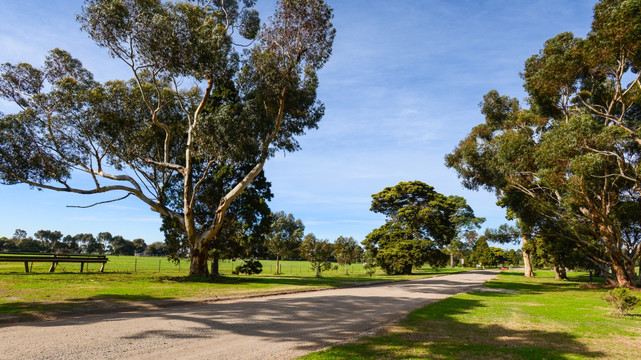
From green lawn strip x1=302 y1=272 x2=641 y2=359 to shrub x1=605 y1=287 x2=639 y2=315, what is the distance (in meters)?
0.40

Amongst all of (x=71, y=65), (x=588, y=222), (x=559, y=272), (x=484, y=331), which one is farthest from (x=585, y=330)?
(x=559, y=272)

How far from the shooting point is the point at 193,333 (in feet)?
22.1

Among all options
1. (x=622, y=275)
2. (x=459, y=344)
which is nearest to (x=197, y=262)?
(x=459, y=344)

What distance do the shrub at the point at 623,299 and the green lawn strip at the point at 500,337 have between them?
399 millimetres

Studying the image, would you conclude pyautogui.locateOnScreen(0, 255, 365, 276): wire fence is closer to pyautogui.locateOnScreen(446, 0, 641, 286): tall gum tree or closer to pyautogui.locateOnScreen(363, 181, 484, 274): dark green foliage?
pyautogui.locateOnScreen(363, 181, 484, 274): dark green foliage

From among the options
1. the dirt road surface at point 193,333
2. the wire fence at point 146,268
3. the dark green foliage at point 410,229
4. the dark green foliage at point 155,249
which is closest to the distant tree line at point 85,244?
the dark green foliage at point 155,249

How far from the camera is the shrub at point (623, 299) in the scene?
441 inches

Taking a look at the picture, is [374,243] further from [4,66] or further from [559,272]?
[4,66]

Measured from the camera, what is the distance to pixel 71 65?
2080 cm

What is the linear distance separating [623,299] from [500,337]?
7318mm

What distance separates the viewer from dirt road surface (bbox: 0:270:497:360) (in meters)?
5.37

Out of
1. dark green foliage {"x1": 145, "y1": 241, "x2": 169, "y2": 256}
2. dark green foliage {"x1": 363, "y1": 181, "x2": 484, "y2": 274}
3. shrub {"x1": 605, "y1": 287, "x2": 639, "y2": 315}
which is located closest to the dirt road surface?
shrub {"x1": 605, "y1": 287, "x2": 639, "y2": 315}

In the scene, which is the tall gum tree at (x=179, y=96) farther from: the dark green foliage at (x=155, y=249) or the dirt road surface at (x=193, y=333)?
the dark green foliage at (x=155, y=249)

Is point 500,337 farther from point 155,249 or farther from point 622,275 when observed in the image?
point 155,249
